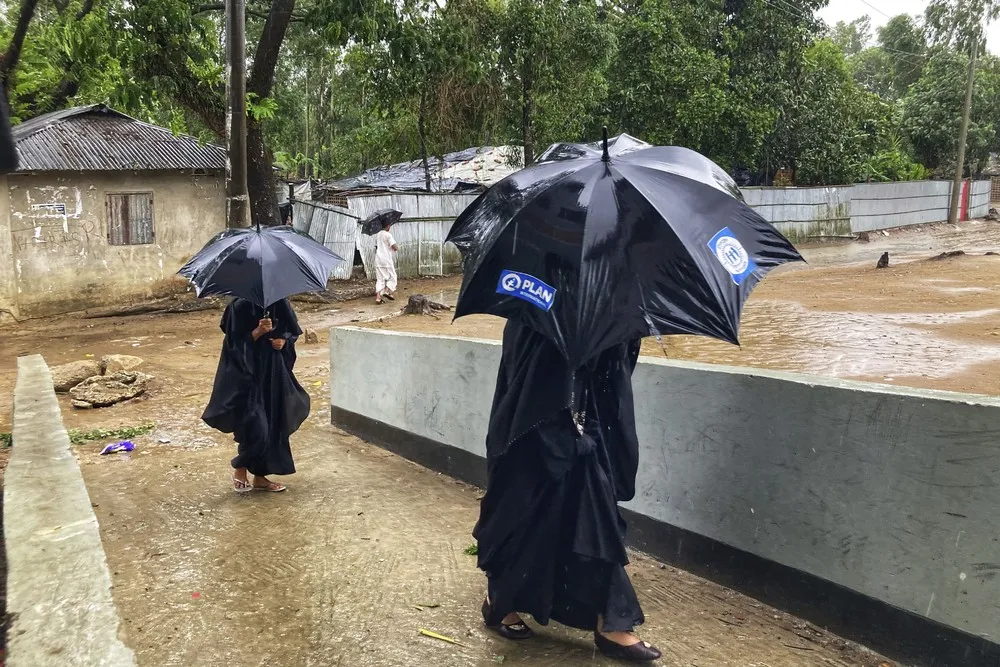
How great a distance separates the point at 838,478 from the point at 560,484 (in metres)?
1.05

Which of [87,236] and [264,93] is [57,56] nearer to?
[87,236]

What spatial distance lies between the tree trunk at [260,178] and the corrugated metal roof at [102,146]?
737 millimetres

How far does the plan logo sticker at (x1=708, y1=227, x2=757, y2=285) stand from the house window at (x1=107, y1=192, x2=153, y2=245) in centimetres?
1389

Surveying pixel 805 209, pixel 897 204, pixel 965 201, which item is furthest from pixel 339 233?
pixel 965 201

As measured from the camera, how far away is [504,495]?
119 inches

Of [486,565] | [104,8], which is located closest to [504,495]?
[486,565]

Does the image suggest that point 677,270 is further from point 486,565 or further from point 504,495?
point 486,565

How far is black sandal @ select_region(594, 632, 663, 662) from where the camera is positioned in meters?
2.95

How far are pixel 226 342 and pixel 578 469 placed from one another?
9.38 ft

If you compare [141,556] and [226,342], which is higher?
[226,342]

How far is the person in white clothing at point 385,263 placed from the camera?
47.3 ft

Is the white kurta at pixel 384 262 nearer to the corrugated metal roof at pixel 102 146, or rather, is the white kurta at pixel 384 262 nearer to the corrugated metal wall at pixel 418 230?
the corrugated metal wall at pixel 418 230

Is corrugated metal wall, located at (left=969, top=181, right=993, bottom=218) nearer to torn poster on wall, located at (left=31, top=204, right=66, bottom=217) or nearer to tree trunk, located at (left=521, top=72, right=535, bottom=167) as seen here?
tree trunk, located at (left=521, top=72, right=535, bottom=167)

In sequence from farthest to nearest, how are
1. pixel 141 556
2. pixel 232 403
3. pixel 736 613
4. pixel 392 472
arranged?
1. pixel 392 472
2. pixel 232 403
3. pixel 141 556
4. pixel 736 613
